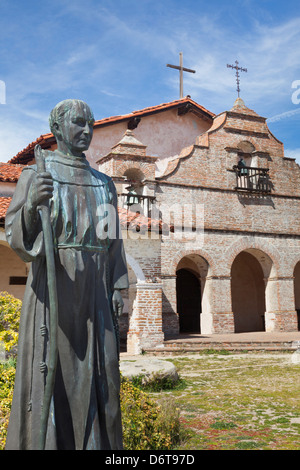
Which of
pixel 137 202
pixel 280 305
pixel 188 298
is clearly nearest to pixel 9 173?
pixel 137 202

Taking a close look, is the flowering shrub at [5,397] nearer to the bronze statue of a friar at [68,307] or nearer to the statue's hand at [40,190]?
the bronze statue of a friar at [68,307]

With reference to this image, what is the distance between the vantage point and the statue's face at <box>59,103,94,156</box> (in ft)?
10.2

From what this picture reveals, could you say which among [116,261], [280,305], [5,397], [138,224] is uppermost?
[138,224]

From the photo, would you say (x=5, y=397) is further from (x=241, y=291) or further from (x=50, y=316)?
(x=241, y=291)

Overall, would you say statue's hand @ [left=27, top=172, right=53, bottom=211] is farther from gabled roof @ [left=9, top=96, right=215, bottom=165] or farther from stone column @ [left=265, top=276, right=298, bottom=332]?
stone column @ [left=265, top=276, right=298, bottom=332]

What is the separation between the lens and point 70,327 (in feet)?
9.49

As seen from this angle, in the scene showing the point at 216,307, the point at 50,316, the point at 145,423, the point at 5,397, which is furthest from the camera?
the point at 216,307

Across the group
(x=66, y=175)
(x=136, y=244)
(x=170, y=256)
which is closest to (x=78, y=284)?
(x=66, y=175)

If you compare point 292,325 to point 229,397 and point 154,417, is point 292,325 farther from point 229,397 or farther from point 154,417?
point 154,417

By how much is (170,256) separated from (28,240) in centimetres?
1585

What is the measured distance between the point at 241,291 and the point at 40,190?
71.3 ft

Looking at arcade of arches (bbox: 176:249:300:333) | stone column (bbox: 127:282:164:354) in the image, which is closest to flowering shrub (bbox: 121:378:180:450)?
stone column (bbox: 127:282:164:354)

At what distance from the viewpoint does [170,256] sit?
61.4 ft

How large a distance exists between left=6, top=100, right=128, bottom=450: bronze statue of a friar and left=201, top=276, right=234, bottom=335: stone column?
16428mm
